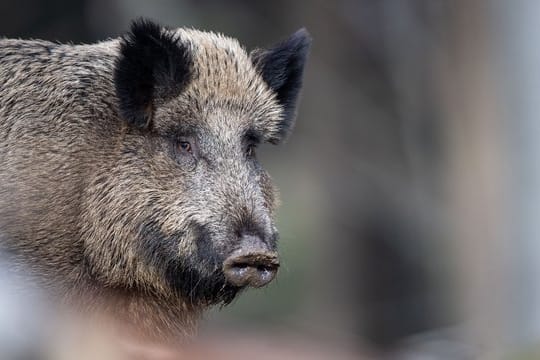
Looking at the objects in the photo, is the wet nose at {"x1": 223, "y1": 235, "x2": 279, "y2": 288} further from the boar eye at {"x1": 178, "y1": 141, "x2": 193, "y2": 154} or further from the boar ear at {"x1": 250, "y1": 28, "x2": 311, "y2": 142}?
the boar ear at {"x1": 250, "y1": 28, "x2": 311, "y2": 142}

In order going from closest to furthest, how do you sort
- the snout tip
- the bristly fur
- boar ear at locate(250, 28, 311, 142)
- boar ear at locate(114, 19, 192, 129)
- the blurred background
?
the snout tip → the bristly fur → boar ear at locate(114, 19, 192, 129) → boar ear at locate(250, 28, 311, 142) → the blurred background

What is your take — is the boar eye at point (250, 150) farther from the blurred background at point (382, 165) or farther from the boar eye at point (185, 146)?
the blurred background at point (382, 165)

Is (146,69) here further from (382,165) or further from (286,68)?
(382,165)

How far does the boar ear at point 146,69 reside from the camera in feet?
19.5

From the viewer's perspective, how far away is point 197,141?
5.87m

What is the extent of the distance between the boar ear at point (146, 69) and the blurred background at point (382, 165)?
5.87 m

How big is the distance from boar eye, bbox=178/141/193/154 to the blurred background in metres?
5.91

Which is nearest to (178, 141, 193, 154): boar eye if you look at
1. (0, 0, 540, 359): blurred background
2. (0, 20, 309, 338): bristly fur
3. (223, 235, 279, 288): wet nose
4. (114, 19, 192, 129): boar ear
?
(0, 20, 309, 338): bristly fur

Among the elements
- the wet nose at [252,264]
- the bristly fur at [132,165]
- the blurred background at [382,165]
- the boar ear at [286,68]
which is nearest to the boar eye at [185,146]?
the bristly fur at [132,165]

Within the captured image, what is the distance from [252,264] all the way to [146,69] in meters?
1.24

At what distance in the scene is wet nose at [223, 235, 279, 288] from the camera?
5.14 meters

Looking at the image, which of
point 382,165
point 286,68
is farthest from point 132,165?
point 382,165

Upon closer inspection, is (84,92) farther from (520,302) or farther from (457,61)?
(457,61)

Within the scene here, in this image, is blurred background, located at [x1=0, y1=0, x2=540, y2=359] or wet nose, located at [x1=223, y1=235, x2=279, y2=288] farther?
blurred background, located at [x1=0, y1=0, x2=540, y2=359]
